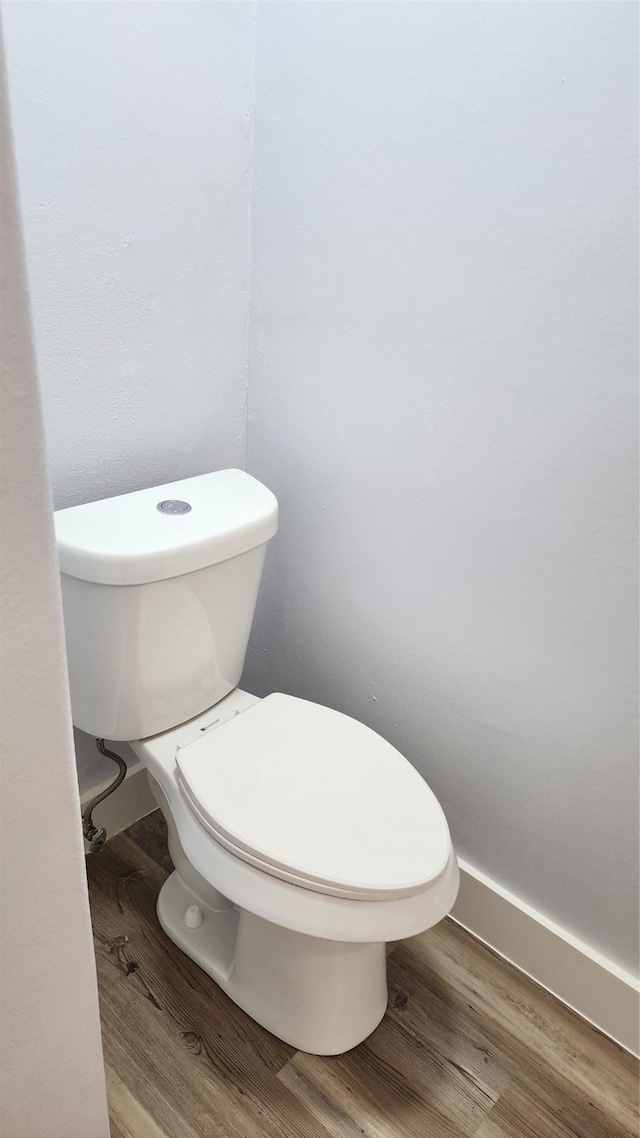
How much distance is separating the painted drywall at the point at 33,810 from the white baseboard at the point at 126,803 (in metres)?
0.74

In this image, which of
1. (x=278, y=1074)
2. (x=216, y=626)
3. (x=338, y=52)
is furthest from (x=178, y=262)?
(x=278, y=1074)

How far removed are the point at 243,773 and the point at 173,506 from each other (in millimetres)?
416

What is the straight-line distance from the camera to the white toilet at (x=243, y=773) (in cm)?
99

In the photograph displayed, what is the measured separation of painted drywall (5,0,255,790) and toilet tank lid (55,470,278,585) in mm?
110

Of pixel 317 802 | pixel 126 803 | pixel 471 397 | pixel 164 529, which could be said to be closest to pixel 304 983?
pixel 317 802

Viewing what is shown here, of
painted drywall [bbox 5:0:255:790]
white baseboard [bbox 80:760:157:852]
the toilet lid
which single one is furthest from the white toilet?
white baseboard [bbox 80:760:157:852]

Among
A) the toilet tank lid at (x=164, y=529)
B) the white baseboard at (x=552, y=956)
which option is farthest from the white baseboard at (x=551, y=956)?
the toilet tank lid at (x=164, y=529)

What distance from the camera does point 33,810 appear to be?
58cm

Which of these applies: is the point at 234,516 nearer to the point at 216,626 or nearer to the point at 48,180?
the point at 216,626

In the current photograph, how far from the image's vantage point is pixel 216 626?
4.04 feet

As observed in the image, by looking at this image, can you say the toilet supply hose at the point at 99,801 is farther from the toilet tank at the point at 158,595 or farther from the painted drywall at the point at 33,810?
the painted drywall at the point at 33,810

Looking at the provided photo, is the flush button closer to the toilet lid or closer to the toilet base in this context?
the toilet lid

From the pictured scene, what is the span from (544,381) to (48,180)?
0.72 metres

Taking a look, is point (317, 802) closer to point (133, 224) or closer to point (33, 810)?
point (33, 810)
